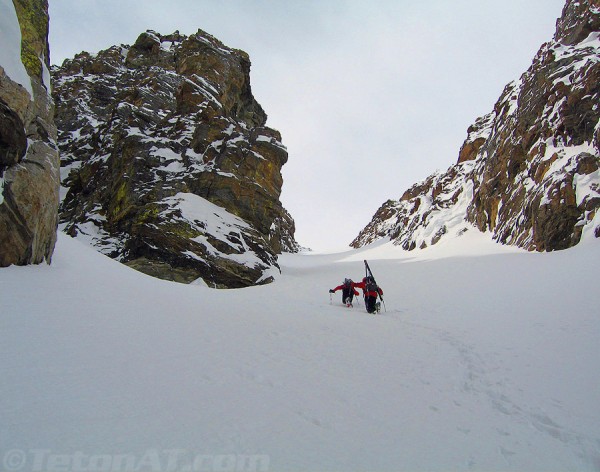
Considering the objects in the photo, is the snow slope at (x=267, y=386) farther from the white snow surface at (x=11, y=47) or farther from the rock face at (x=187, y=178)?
the rock face at (x=187, y=178)

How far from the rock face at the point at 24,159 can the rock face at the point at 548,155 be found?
25832mm

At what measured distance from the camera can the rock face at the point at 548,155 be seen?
21.7 meters

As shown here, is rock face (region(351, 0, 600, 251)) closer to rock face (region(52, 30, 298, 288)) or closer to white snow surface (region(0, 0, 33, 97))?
rock face (region(52, 30, 298, 288))

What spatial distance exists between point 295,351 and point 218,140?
26485 mm

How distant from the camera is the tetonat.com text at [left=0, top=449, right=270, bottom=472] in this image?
2.57 meters

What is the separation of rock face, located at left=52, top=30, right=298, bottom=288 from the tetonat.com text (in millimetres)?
17273

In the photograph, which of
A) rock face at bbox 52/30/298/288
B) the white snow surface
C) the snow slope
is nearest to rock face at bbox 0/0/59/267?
the white snow surface

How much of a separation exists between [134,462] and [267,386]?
6.63ft

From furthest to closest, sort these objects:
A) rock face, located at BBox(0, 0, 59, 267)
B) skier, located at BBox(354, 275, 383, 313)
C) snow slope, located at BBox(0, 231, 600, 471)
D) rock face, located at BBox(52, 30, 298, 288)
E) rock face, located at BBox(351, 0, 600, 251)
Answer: rock face, located at BBox(351, 0, 600, 251) → rock face, located at BBox(52, 30, 298, 288) → skier, located at BBox(354, 275, 383, 313) → rock face, located at BBox(0, 0, 59, 267) → snow slope, located at BBox(0, 231, 600, 471)

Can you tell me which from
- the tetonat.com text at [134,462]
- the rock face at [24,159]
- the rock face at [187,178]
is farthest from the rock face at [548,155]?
the rock face at [24,159]

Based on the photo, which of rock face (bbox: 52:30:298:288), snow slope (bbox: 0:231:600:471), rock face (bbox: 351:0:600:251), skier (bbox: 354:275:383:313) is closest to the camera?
snow slope (bbox: 0:231:600:471)

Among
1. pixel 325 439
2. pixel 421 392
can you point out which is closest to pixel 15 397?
pixel 325 439

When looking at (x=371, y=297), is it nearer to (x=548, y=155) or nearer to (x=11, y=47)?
(x=11, y=47)

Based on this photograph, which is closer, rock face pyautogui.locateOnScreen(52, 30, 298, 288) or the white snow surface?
the white snow surface
